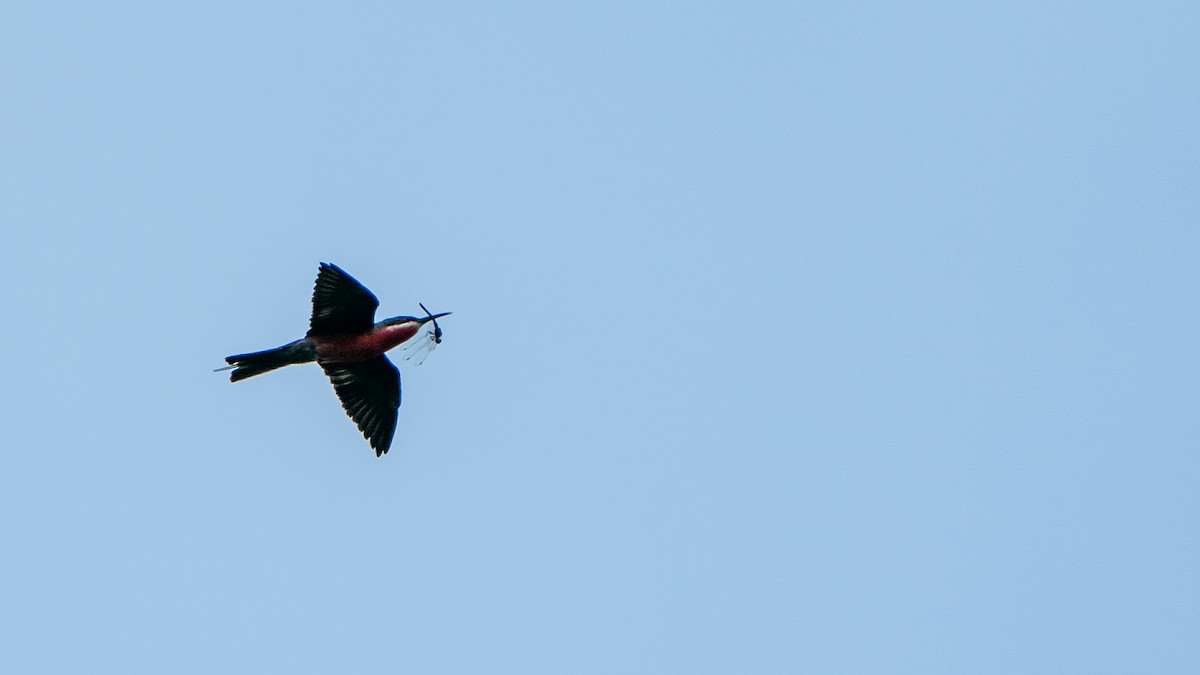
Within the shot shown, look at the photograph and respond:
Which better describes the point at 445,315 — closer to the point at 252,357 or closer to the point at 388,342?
the point at 388,342

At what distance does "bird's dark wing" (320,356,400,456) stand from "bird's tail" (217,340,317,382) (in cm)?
90

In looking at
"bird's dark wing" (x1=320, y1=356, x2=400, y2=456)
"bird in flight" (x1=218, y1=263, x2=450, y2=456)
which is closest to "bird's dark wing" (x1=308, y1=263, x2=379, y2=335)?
"bird in flight" (x1=218, y1=263, x2=450, y2=456)

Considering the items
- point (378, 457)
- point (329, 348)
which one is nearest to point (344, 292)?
point (329, 348)

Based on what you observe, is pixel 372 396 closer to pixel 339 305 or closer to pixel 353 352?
pixel 353 352

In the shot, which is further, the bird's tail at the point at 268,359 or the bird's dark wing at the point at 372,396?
the bird's dark wing at the point at 372,396

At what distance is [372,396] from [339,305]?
173 cm

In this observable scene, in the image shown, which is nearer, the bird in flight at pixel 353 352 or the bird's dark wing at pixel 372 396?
the bird in flight at pixel 353 352

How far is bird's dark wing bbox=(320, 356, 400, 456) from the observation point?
69.3 feet

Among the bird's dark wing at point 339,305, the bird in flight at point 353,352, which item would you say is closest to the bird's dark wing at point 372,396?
the bird in flight at point 353,352

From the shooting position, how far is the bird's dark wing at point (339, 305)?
Result: 19.7 meters

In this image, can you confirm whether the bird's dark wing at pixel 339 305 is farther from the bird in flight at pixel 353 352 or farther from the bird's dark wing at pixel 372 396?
the bird's dark wing at pixel 372 396

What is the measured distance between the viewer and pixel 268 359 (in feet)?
65.1

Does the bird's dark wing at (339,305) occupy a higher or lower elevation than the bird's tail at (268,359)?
higher

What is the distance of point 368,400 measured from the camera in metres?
21.2
